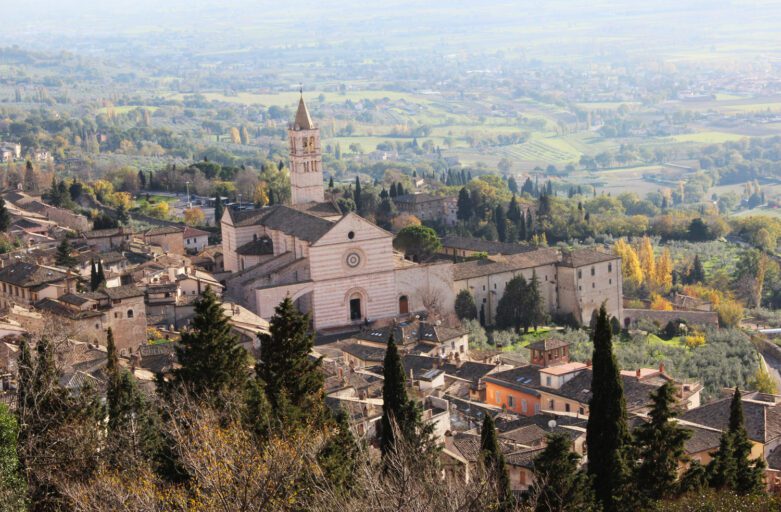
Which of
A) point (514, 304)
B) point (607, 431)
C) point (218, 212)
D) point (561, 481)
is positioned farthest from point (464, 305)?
point (561, 481)

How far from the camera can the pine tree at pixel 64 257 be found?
41.5m

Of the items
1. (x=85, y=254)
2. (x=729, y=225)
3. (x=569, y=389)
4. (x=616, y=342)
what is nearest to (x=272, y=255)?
(x=85, y=254)

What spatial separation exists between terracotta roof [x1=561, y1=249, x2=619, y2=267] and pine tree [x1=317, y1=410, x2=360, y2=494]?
2831cm

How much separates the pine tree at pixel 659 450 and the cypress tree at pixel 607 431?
487 millimetres

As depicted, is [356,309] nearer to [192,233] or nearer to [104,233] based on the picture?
[104,233]

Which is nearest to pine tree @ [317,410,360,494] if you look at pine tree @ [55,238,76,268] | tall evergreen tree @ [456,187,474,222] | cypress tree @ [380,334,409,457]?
cypress tree @ [380,334,409,457]

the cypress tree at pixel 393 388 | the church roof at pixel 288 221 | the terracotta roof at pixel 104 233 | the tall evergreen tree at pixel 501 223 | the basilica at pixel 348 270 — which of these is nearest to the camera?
the cypress tree at pixel 393 388

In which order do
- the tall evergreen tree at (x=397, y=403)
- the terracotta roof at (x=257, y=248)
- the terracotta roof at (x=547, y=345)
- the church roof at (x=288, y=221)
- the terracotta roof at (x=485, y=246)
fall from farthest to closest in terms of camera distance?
the terracotta roof at (x=485, y=246), the terracotta roof at (x=257, y=248), the church roof at (x=288, y=221), the terracotta roof at (x=547, y=345), the tall evergreen tree at (x=397, y=403)

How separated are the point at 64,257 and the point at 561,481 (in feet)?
84.3

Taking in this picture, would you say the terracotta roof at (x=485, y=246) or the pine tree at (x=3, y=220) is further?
the terracotta roof at (x=485, y=246)

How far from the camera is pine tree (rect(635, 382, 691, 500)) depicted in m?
21.3

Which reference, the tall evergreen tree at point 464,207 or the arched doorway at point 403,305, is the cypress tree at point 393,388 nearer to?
the arched doorway at point 403,305

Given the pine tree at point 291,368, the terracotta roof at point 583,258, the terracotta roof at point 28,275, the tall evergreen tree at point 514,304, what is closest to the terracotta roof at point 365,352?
the terracotta roof at point 28,275

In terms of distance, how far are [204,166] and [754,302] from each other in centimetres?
2917
